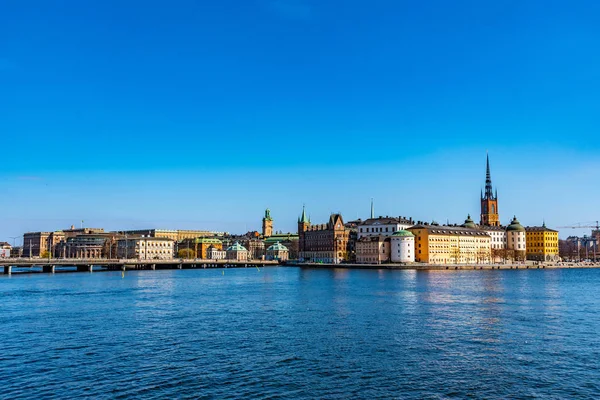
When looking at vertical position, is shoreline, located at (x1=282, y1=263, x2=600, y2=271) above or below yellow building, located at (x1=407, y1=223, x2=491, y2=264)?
below

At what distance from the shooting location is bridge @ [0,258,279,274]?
129000mm

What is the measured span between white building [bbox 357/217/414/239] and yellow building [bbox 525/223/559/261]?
45679 millimetres

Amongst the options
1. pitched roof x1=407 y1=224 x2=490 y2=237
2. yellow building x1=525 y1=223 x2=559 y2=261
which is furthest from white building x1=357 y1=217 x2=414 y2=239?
yellow building x1=525 y1=223 x2=559 y2=261

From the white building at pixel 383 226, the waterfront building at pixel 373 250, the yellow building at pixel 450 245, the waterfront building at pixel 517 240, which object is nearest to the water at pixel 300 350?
the yellow building at pixel 450 245

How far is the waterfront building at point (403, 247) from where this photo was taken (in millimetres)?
161837

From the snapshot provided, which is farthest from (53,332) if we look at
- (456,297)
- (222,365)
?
(456,297)

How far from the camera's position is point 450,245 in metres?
173

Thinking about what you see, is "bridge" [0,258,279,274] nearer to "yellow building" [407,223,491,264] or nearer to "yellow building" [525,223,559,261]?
"yellow building" [407,223,491,264]

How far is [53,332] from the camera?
38.4 meters

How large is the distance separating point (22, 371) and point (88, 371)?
10.5 feet

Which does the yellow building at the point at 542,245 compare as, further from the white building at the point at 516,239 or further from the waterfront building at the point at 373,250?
the waterfront building at the point at 373,250

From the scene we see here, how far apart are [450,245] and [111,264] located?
9499cm

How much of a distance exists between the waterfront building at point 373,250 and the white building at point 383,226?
22.1 ft

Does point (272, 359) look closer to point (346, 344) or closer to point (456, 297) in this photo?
point (346, 344)
